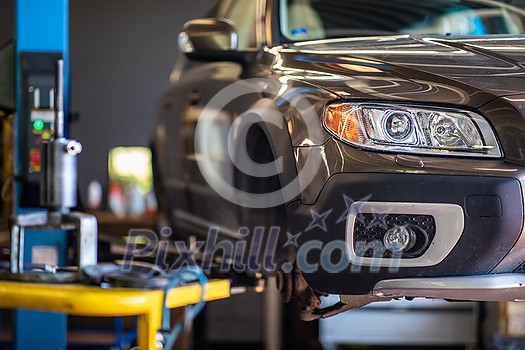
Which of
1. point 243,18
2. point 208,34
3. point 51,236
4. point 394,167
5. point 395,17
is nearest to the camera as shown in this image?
point 394,167

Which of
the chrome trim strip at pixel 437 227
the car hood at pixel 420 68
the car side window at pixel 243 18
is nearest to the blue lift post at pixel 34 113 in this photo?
the car side window at pixel 243 18

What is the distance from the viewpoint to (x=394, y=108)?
2.14 meters

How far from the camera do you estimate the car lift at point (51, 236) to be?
1.96 meters

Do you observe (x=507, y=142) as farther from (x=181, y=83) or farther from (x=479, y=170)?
(x=181, y=83)

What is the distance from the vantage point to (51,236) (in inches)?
112

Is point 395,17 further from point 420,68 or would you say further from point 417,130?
point 417,130

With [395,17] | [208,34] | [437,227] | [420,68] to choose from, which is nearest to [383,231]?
[437,227]

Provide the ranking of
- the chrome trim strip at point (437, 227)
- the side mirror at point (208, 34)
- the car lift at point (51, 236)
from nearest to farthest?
the car lift at point (51, 236) < the chrome trim strip at point (437, 227) < the side mirror at point (208, 34)

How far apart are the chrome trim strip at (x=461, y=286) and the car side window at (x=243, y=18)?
3.74 ft

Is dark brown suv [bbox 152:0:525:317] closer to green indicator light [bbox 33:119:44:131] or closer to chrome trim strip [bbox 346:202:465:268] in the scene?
chrome trim strip [bbox 346:202:465:268]

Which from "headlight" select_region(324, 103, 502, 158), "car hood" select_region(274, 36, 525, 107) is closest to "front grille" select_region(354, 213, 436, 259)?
"headlight" select_region(324, 103, 502, 158)

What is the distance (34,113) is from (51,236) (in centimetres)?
44

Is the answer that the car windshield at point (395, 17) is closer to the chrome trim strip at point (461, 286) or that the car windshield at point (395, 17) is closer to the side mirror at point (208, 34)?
the side mirror at point (208, 34)

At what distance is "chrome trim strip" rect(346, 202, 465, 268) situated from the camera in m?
2.07
